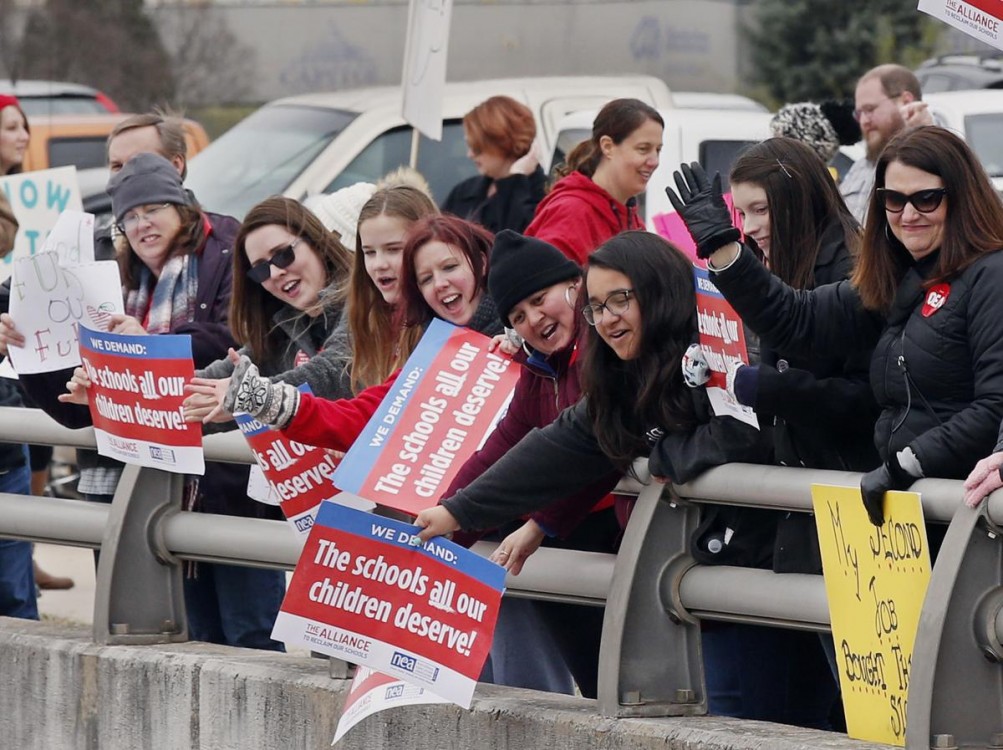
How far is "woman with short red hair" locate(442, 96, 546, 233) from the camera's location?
8898mm

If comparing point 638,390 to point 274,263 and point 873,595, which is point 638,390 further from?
point 274,263

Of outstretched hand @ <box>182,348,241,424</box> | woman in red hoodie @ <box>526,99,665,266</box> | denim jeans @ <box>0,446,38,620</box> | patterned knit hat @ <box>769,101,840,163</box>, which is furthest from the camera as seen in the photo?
patterned knit hat @ <box>769,101,840,163</box>

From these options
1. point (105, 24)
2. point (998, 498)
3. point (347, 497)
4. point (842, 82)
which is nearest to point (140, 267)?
point (347, 497)

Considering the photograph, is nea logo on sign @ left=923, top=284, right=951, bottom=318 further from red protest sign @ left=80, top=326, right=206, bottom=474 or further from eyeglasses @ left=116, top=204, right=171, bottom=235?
eyeglasses @ left=116, top=204, right=171, bottom=235

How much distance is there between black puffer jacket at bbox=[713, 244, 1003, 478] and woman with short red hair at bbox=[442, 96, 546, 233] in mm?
4366

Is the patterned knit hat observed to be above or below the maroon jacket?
above

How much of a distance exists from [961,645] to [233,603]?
2.83m

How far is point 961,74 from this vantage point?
14414 mm

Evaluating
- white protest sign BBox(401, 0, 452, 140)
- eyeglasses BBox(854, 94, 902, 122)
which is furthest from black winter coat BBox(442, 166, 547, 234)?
eyeglasses BBox(854, 94, 902, 122)

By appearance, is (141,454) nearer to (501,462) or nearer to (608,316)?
(501,462)

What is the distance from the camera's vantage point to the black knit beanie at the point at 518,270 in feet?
16.2

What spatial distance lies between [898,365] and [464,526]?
1.17m

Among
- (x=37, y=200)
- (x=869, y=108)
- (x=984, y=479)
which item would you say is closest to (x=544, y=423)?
(x=984, y=479)

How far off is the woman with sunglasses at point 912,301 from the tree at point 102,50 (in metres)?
18.2
